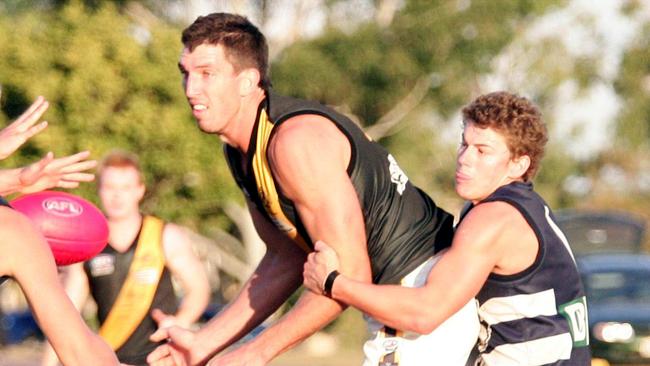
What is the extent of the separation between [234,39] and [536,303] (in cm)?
165

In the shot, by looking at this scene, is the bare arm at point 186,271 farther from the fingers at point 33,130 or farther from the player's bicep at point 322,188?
the player's bicep at point 322,188

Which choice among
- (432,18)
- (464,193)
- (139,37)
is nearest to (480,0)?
(432,18)

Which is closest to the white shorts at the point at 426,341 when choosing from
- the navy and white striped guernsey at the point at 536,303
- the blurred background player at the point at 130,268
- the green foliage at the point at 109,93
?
the navy and white striped guernsey at the point at 536,303

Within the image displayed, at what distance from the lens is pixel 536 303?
5.60 metres

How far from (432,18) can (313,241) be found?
90.1 feet

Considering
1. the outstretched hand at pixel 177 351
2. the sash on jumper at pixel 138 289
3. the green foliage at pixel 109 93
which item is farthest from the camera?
the green foliage at pixel 109 93

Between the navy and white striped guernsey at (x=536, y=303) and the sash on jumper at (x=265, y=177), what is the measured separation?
831mm

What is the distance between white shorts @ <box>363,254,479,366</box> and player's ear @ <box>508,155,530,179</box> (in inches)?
18.2

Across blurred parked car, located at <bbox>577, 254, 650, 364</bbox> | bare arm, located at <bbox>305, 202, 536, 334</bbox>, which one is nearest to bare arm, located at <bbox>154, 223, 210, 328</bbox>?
bare arm, located at <bbox>305, 202, 536, 334</bbox>

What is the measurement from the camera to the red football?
6656 millimetres

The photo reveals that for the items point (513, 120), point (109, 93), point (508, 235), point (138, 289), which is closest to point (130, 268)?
point (138, 289)

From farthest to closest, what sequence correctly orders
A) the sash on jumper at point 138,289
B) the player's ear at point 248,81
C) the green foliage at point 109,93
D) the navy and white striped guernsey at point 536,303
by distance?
the green foliage at point 109,93 < the sash on jumper at point 138,289 < the player's ear at point 248,81 < the navy and white striped guernsey at point 536,303

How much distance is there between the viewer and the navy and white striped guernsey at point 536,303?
18.4 feet

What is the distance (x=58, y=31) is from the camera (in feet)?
84.2
